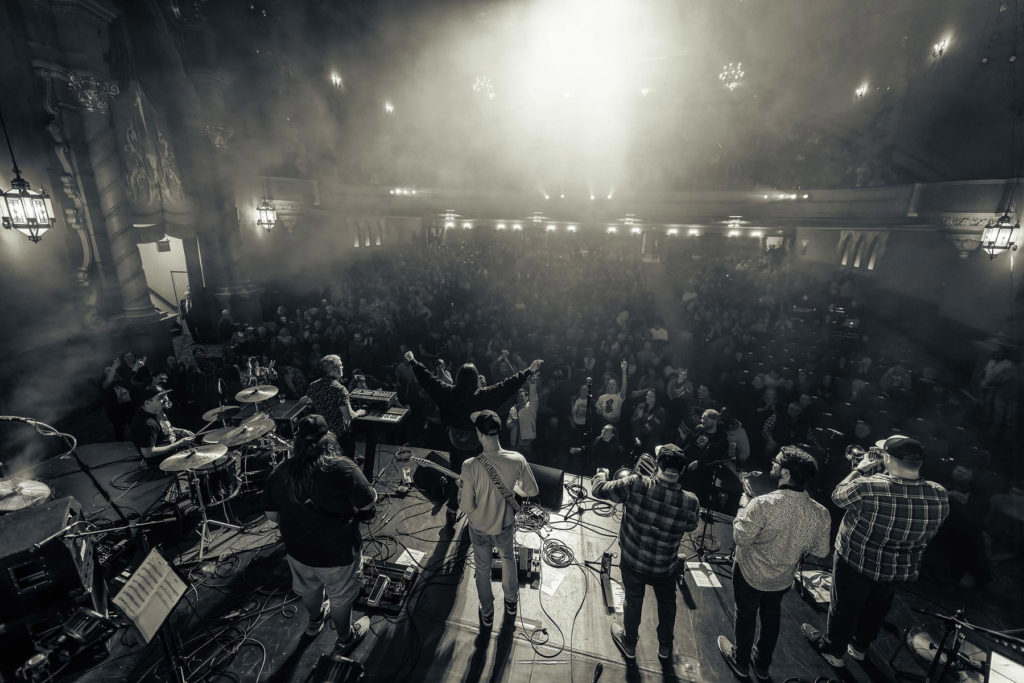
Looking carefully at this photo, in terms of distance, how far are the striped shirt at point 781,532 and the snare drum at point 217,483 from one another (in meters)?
4.61

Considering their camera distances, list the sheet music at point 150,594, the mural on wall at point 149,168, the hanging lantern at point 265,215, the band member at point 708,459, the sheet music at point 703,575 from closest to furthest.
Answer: the sheet music at point 150,594 < the sheet music at point 703,575 < the band member at point 708,459 < the mural on wall at point 149,168 < the hanging lantern at point 265,215

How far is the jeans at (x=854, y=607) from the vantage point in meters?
2.83

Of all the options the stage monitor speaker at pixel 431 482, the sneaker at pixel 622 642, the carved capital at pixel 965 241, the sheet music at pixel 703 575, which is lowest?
the sheet music at pixel 703 575

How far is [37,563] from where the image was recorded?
2.78 metres

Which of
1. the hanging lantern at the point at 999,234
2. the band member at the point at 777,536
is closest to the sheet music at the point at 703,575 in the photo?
the band member at the point at 777,536

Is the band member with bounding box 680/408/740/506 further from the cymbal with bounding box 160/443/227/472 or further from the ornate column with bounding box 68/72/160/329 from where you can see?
the ornate column with bounding box 68/72/160/329

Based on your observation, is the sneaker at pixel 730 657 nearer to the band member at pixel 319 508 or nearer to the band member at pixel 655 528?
the band member at pixel 655 528

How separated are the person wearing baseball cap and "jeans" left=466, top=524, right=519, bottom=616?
2.39 meters

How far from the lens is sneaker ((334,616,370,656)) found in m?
2.98

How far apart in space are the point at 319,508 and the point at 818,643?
396cm

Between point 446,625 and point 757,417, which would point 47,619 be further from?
point 757,417

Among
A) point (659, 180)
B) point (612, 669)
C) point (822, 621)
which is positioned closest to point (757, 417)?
point (822, 621)

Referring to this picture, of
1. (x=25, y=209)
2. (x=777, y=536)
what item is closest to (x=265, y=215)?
(x=25, y=209)

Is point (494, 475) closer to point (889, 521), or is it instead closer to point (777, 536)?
point (777, 536)
